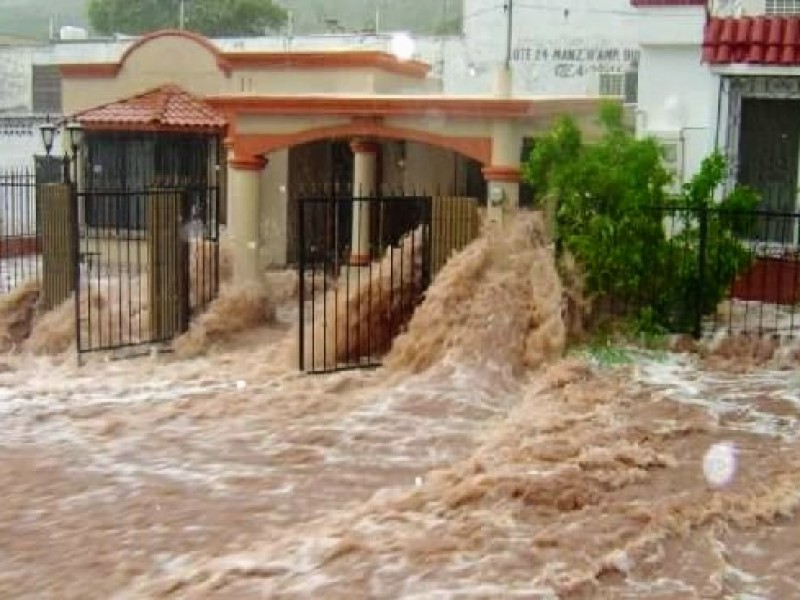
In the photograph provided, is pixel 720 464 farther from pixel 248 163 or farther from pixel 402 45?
pixel 402 45

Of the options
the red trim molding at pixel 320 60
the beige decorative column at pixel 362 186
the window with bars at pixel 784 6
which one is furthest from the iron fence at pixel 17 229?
the window with bars at pixel 784 6

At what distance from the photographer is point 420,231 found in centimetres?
1298

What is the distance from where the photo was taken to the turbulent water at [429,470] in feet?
21.8

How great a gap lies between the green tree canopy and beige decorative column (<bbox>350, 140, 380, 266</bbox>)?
23549 millimetres

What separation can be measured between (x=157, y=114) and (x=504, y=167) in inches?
305

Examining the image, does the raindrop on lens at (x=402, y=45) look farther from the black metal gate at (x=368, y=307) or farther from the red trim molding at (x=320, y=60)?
the black metal gate at (x=368, y=307)

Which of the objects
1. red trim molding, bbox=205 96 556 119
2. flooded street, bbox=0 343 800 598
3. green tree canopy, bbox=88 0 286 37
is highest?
green tree canopy, bbox=88 0 286 37

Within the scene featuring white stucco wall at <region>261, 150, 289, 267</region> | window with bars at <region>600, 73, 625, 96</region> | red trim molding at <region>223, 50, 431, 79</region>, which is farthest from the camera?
window with bars at <region>600, 73, 625, 96</region>

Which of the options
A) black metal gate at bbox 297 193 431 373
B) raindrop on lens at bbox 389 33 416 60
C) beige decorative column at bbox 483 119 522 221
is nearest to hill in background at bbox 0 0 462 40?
raindrop on lens at bbox 389 33 416 60

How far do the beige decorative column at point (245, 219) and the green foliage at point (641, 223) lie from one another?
414 cm

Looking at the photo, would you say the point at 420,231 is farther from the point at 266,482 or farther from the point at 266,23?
the point at 266,23

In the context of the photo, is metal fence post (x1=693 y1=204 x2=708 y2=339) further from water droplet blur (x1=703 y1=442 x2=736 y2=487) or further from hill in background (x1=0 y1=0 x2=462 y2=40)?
hill in background (x1=0 y1=0 x2=462 y2=40)

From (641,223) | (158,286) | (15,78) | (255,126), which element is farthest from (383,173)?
(15,78)

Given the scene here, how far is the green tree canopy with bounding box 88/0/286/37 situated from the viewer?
39594mm
